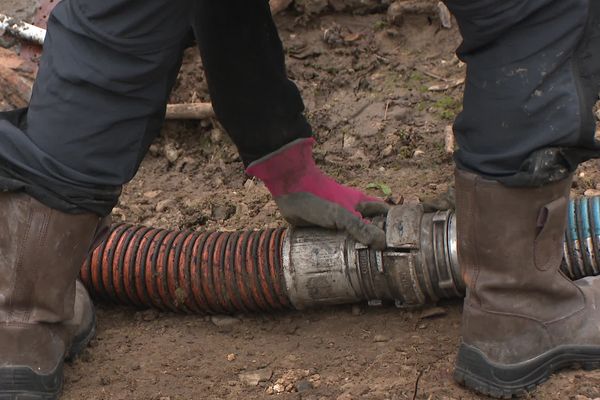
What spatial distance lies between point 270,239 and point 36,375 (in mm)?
828

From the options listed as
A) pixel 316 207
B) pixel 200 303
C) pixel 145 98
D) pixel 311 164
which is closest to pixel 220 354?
pixel 200 303

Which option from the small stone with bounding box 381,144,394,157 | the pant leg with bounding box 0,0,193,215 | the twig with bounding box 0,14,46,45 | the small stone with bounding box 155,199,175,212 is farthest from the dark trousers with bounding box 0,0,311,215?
the twig with bounding box 0,14,46,45

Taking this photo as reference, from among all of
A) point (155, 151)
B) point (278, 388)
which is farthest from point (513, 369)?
point (155, 151)

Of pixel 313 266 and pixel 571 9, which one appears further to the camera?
pixel 313 266

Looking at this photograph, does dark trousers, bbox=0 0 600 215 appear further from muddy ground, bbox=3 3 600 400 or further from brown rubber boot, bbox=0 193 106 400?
muddy ground, bbox=3 3 600 400

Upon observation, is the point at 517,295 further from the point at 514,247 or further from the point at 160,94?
the point at 160,94

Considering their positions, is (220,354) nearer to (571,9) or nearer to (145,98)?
(145,98)

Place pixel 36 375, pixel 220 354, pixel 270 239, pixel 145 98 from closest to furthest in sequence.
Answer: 1. pixel 145 98
2. pixel 36 375
3. pixel 220 354
4. pixel 270 239

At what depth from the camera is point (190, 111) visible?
3.78 metres

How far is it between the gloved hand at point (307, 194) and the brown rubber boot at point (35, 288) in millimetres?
768

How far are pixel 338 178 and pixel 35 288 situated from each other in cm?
155

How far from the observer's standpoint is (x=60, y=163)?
6.32ft

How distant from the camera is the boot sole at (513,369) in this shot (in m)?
2.15

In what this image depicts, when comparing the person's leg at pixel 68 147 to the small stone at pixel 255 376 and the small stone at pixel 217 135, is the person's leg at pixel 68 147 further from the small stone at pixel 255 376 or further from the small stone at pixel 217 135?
the small stone at pixel 217 135
